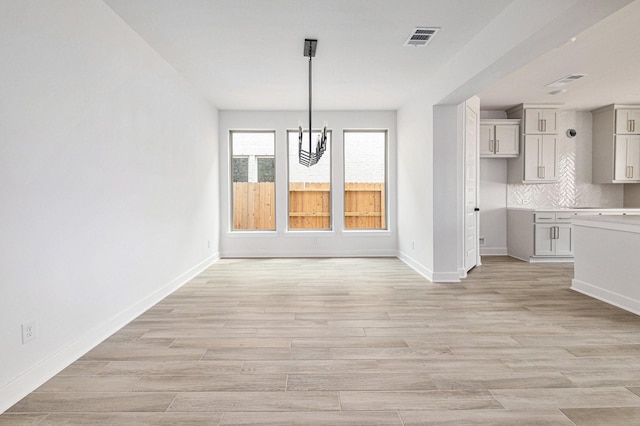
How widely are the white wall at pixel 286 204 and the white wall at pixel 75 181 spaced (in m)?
2.52

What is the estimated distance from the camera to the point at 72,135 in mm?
2619

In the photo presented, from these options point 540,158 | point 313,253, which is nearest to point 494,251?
point 540,158

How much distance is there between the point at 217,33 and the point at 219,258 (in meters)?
4.16

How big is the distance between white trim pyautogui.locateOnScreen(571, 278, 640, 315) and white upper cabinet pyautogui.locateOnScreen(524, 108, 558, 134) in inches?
126

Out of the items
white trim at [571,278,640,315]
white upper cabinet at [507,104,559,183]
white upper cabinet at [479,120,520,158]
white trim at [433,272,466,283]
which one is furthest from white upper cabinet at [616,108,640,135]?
white trim at [433,272,466,283]

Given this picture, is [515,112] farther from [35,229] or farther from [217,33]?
[35,229]

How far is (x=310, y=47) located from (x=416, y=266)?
136 inches

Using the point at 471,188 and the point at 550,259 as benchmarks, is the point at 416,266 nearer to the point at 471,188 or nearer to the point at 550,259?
the point at 471,188

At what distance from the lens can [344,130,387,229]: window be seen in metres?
7.16

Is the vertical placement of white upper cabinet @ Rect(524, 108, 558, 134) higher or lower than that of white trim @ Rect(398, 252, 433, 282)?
higher

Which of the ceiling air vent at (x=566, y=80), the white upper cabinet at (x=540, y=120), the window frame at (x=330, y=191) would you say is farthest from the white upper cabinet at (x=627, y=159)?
the window frame at (x=330, y=191)

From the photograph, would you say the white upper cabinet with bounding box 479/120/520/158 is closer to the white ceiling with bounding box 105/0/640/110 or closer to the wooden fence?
the white ceiling with bounding box 105/0/640/110

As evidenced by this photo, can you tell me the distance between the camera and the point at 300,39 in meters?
3.70

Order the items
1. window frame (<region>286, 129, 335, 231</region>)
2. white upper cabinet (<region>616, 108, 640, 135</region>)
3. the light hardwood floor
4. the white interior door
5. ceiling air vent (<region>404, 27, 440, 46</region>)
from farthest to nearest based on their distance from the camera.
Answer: window frame (<region>286, 129, 335, 231</region>) < white upper cabinet (<region>616, 108, 640, 135</region>) < the white interior door < ceiling air vent (<region>404, 27, 440, 46</region>) < the light hardwood floor
